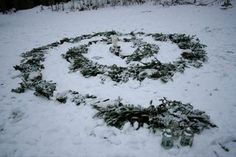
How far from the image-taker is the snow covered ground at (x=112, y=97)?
4.73 meters

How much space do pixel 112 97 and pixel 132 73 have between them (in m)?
1.60

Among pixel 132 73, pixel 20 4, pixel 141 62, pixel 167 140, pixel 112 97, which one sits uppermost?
pixel 20 4

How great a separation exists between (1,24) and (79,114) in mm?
14077

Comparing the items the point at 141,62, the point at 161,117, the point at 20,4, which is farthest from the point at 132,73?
the point at 20,4

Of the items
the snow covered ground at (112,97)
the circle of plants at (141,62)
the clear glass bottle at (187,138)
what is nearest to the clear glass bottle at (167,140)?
the snow covered ground at (112,97)

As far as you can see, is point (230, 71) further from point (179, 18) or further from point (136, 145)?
point (179, 18)

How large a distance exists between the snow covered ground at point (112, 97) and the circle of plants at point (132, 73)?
25 cm

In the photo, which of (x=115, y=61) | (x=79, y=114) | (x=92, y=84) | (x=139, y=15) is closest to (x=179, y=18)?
(x=139, y=15)

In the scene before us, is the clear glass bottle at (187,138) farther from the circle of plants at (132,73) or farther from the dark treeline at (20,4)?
the dark treeline at (20,4)

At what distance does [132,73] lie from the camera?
7.88 metres

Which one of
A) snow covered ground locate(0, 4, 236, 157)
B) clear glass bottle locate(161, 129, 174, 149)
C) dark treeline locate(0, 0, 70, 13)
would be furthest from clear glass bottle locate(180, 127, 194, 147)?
dark treeline locate(0, 0, 70, 13)

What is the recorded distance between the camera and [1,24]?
54.2 feet

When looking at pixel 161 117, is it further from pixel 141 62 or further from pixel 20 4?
pixel 20 4

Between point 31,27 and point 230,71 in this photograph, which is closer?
point 230,71
